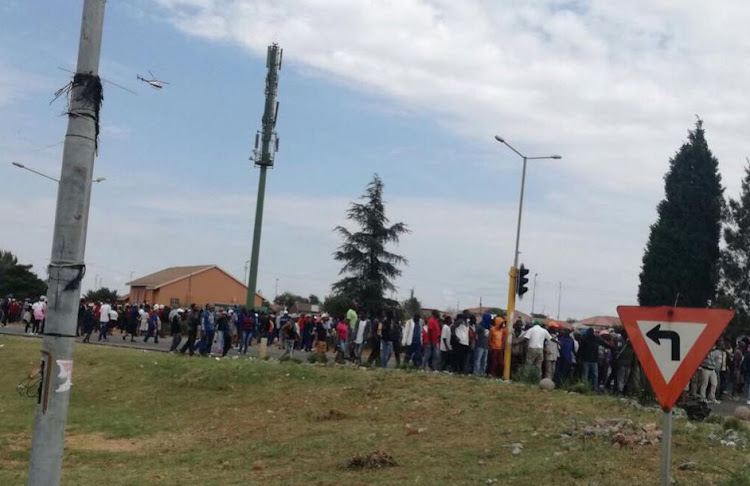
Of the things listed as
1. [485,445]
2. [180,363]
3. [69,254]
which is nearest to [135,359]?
[180,363]

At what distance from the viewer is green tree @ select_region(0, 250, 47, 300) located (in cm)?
7550

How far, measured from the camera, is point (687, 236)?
50.4 meters

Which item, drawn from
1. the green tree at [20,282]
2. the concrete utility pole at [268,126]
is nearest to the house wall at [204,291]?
the green tree at [20,282]

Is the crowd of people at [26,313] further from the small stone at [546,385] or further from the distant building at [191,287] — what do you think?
the distant building at [191,287]

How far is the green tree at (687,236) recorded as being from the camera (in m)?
50.1

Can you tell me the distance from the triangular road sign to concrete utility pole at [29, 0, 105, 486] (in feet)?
14.3

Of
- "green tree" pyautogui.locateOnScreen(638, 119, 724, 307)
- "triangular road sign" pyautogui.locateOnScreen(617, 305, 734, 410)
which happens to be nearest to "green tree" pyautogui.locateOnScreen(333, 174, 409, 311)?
"green tree" pyautogui.locateOnScreen(638, 119, 724, 307)

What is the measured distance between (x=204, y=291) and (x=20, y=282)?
67.6ft

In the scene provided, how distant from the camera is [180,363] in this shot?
23.2 metres

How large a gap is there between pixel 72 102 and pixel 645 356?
4844mm

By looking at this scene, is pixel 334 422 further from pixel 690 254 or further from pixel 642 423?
pixel 690 254

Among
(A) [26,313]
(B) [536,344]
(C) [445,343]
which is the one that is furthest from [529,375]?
(A) [26,313]

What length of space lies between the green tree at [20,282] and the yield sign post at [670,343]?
74511 millimetres

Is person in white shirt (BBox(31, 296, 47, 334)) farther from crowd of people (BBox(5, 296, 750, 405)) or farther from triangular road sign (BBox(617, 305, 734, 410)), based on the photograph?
triangular road sign (BBox(617, 305, 734, 410))
